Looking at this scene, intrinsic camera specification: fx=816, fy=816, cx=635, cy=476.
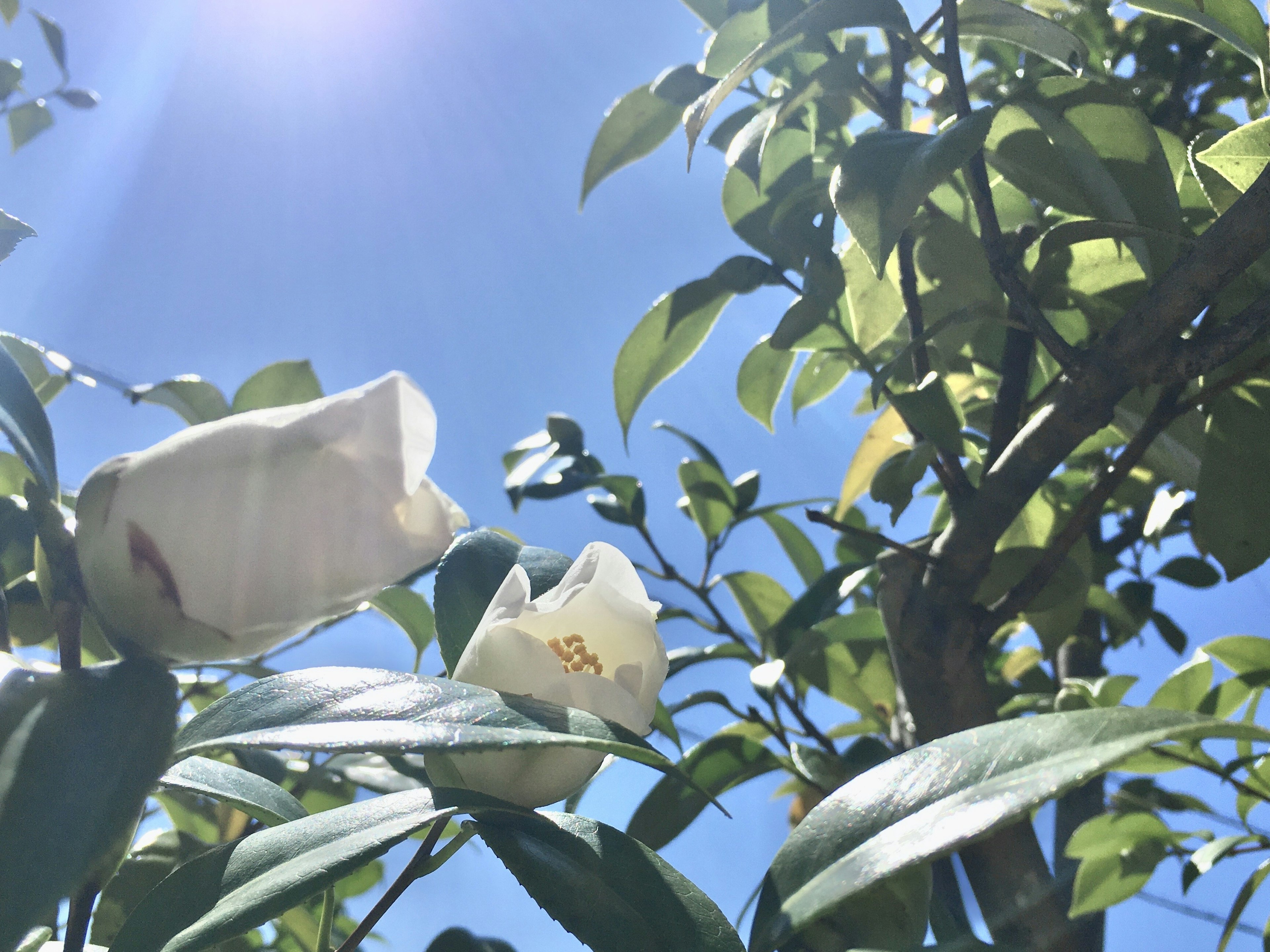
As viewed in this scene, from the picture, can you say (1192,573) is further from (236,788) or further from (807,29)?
(236,788)

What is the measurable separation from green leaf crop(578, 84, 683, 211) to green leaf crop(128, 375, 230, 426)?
26 cm

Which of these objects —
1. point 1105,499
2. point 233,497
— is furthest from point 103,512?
point 1105,499

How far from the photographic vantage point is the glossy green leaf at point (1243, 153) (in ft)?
1.01

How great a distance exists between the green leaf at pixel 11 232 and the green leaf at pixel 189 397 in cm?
29

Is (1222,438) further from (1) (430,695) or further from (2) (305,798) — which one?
(2) (305,798)

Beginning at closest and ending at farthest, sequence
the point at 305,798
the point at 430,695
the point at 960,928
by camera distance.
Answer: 1. the point at 430,695
2. the point at 960,928
3. the point at 305,798

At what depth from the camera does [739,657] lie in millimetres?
544

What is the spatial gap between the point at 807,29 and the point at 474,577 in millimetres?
227

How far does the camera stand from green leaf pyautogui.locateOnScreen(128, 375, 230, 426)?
1.55 feet

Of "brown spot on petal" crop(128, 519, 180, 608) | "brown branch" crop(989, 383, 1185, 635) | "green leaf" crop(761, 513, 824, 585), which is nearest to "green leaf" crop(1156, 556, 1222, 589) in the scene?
"green leaf" crop(761, 513, 824, 585)

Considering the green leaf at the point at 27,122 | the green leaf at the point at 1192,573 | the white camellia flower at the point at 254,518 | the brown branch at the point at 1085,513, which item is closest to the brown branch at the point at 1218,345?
the brown branch at the point at 1085,513

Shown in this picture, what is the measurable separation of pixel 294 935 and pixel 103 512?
0.83ft

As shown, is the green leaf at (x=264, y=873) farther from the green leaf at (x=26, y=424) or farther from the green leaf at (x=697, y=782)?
the green leaf at (x=697, y=782)

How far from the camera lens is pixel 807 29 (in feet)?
0.97
